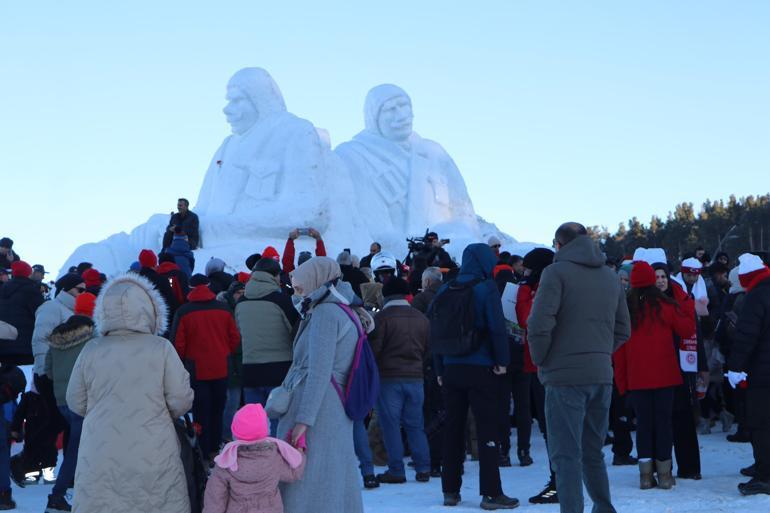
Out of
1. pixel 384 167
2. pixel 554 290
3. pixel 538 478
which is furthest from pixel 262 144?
pixel 554 290

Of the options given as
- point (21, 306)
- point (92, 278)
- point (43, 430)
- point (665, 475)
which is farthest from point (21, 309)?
point (665, 475)

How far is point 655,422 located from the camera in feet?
27.9

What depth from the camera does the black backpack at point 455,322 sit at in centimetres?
798

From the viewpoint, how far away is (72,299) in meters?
9.80

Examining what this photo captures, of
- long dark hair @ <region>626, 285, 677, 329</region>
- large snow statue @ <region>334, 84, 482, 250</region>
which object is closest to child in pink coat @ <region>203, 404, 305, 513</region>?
long dark hair @ <region>626, 285, 677, 329</region>

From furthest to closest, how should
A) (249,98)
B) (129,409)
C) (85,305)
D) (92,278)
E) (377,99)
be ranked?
1. (377,99)
2. (249,98)
3. (92,278)
4. (85,305)
5. (129,409)

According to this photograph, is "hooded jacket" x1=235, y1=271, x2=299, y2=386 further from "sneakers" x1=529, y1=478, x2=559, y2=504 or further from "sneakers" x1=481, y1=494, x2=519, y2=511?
"sneakers" x1=529, y1=478, x2=559, y2=504

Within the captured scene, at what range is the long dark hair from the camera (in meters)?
8.58

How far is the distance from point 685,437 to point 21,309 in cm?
591

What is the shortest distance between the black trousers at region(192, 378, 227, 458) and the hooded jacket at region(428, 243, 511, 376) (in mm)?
2532

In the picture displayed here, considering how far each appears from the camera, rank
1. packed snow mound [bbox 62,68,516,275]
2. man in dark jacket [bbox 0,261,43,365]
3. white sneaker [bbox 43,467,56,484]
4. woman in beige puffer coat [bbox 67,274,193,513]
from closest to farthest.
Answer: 1. woman in beige puffer coat [bbox 67,274,193,513]
2. white sneaker [bbox 43,467,56,484]
3. man in dark jacket [bbox 0,261,43,365]
4. packed snow mound [bbox 62,68,516,275]

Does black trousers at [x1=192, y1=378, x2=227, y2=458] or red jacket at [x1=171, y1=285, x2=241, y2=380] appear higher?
red jacket at [x1=171, y1=285, x2=241, y2=380]

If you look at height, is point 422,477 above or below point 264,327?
→ below

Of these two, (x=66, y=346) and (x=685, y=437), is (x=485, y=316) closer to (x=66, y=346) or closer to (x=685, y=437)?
(x=685, y=437)
